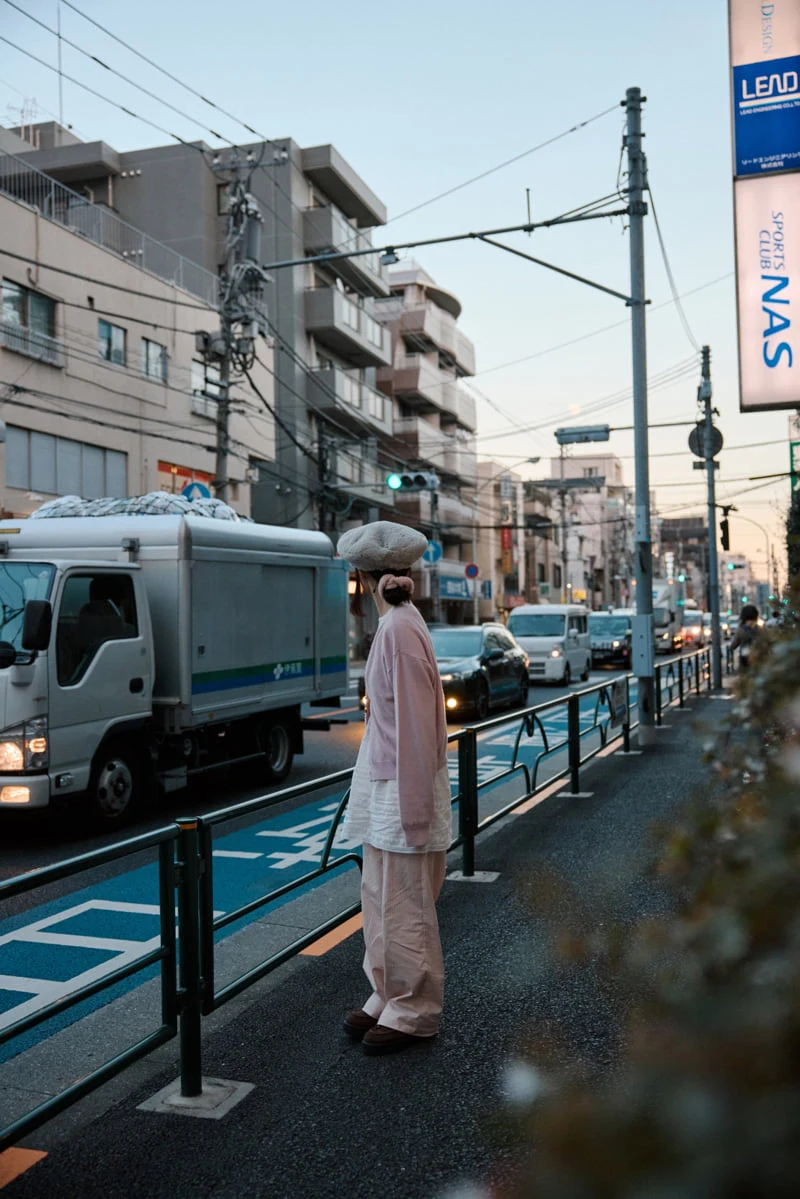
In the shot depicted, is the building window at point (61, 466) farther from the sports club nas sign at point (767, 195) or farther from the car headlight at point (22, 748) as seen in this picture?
the sports club nas sign at point (767, 195)

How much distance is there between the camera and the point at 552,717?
31.1 ft

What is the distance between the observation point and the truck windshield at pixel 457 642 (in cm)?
1884

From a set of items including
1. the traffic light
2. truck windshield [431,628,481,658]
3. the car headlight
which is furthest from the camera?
the traffic light

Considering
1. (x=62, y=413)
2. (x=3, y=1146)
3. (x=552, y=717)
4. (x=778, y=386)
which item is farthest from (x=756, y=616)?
(x=62, y=413)

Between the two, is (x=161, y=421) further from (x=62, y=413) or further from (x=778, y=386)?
(x=778, y=386)

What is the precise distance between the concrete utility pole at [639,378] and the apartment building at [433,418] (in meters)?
26.9

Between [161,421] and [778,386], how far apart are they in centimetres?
1800

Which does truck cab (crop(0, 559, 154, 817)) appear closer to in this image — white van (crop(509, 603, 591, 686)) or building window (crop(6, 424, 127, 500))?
building window (crop(6, 424, 127, 500))

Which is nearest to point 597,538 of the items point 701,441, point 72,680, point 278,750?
point 701,441

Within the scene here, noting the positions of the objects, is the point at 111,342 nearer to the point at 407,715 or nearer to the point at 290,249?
the point at 290,249

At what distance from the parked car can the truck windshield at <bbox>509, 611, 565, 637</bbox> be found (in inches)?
281

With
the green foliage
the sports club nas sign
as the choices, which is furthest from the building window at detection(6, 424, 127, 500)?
the green foliage

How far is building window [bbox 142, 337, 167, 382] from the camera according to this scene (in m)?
25.4

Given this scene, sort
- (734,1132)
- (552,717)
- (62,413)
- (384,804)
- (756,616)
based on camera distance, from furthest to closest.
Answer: (62,413) → (756,616) → (552,717) → (384,804) → (734,1132)
